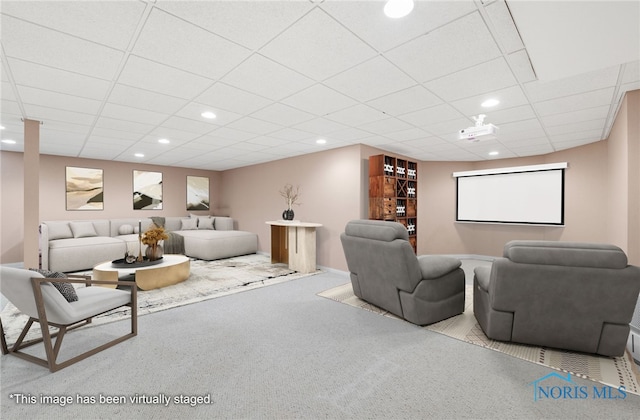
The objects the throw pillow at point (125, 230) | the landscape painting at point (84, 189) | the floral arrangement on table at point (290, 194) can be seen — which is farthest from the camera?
the throw pillow at point (125, 230)

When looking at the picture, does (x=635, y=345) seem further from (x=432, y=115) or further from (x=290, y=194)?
(x=290, y=194)

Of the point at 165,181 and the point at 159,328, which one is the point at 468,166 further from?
the point at 165,181

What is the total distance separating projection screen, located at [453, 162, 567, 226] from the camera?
5863 mm

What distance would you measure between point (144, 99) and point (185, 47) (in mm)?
1407

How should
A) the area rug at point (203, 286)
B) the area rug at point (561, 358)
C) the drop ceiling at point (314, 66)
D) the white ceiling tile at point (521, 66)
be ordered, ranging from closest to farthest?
the drop ceiling at point (314, 66) < the area rug at point (561, 358) < the white ceiling tile at point (521, 66) < the area rug at point (203, 286)

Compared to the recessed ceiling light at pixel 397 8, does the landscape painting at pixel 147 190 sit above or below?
below

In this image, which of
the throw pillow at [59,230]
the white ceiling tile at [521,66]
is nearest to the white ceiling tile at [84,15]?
the white ceiling tile at [521,66]

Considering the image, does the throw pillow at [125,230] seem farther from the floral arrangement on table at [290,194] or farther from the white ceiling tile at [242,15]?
the white ceiling tile at [242,15]

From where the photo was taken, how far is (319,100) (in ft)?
10.5

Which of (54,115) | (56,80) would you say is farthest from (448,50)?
(54,115)

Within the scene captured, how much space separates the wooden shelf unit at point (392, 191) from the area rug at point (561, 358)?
242cm

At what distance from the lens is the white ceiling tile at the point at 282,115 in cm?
347

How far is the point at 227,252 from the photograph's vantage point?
22.6ft

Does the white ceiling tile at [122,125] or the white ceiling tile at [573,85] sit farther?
the white ceiling tile at [122,125]
